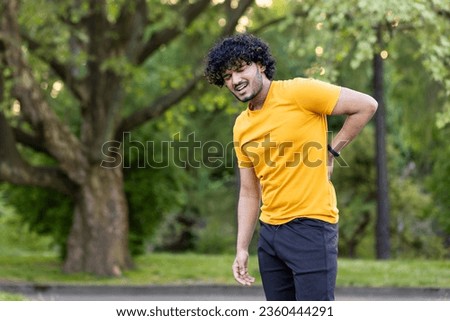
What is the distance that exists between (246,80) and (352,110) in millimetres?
561

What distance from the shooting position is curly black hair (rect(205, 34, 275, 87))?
4.68 metres

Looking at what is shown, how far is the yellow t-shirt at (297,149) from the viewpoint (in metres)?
4.51

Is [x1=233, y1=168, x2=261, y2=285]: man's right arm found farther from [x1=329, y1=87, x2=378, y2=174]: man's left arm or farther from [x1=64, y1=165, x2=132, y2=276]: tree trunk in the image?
[x1=64, y1=165, x2=132, y2=276]: tree trunk

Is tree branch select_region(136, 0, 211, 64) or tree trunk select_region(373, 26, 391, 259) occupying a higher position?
tree branch select_region(136, 0, 211, 64)

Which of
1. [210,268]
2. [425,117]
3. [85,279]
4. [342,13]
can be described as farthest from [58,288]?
[425,117]

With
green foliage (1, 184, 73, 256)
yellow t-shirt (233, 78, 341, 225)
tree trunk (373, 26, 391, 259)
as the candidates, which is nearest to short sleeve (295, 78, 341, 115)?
yellow t-shirt (233, 78, 341, 225)

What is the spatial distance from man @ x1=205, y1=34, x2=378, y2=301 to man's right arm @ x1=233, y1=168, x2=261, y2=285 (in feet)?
0.56

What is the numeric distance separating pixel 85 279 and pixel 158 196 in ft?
11.0

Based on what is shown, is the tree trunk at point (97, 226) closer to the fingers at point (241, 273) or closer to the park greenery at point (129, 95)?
the park greenery at point (129, 95)

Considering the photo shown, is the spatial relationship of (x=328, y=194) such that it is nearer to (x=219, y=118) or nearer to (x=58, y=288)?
(x=58, y=288)

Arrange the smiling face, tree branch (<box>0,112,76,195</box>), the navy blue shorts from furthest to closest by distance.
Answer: tree branch (<box>0,112,76,195</box>) → the smiling face → the navy blue shorts

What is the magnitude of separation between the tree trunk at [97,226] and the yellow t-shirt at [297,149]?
12364mm

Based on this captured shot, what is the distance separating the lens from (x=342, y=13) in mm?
11906

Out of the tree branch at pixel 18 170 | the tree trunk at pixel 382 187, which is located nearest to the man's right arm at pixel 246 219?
the tree branch at pixel 18 170
